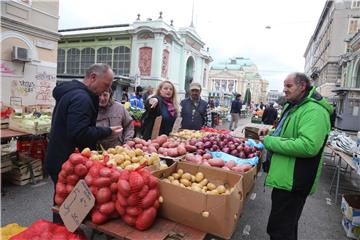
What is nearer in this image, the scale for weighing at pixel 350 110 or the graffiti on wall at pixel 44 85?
the graffiti on wall at pixel 44 85

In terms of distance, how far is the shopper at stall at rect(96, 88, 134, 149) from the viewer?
10.3ft

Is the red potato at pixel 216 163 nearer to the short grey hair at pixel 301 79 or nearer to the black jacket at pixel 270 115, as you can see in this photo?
the short grey hair at pixel 301 79

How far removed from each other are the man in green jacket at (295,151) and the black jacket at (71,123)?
154 cm

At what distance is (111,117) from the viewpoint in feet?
10.5

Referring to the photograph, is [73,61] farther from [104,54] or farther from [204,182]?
[204,182]

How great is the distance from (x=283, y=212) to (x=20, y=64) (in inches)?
423

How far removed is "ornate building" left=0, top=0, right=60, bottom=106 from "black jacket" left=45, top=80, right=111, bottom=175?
8.68 m

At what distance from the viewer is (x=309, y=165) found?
2191 mm

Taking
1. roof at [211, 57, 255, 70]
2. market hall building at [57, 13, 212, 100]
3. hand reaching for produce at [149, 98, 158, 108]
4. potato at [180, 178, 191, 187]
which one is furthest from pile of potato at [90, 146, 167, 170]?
roof at [211, 57, 255, 70]

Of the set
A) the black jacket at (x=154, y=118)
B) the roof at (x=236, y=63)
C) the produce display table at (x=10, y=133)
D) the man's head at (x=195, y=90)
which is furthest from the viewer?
the roof at (x=236, y=63)

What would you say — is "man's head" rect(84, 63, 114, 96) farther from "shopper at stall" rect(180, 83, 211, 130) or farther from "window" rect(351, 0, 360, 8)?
"window" rect(351, 0, 360, 8)

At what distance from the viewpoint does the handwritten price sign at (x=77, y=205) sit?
1678mm

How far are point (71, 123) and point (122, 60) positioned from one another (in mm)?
23628

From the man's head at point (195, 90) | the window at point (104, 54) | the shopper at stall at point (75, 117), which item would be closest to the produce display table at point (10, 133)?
the shopper at stall at point (75, 117)
